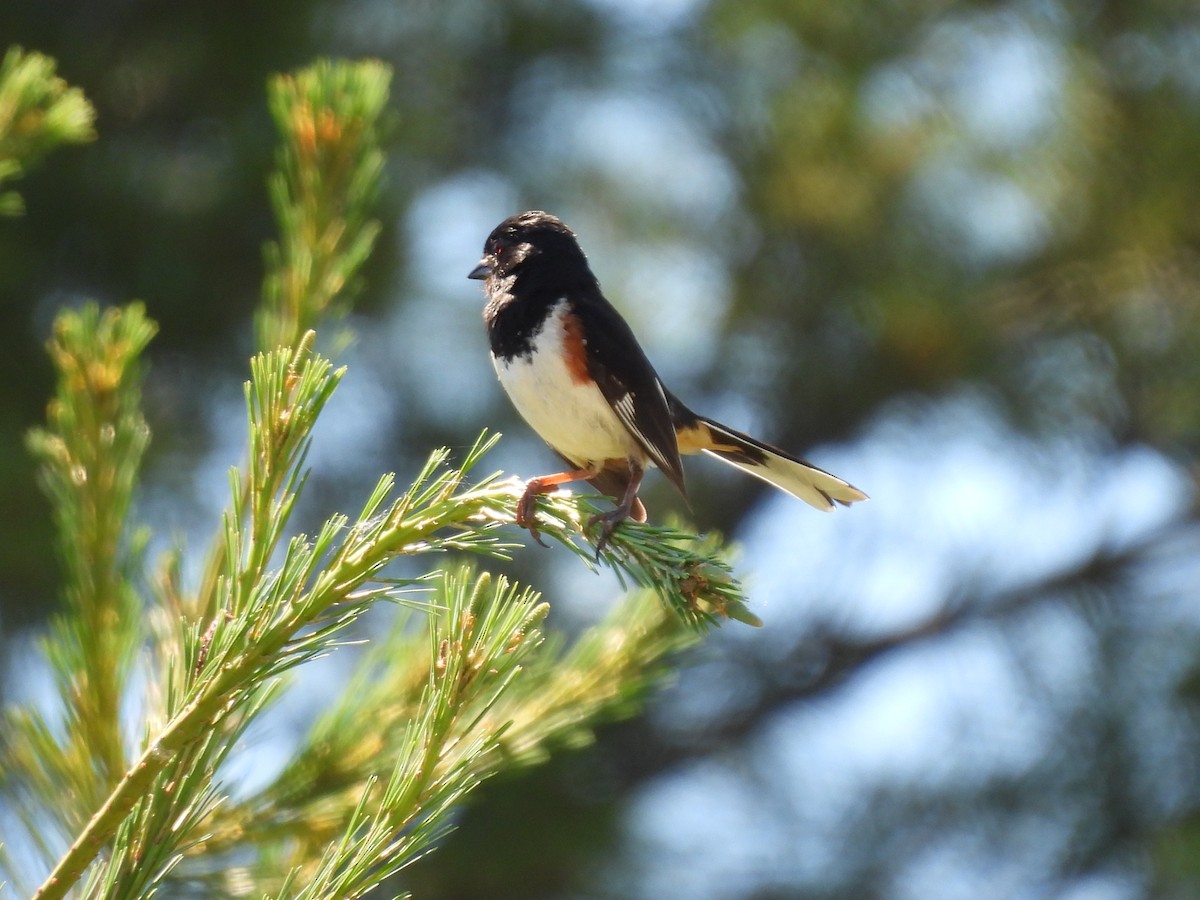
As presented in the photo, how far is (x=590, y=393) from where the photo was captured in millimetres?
2330

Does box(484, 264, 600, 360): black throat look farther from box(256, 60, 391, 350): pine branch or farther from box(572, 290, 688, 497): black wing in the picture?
box(256, 60, 391, 350): pine branch

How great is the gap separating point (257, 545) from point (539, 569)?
3015mm

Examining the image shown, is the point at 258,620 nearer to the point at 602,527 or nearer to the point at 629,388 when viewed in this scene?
the point at 602,527

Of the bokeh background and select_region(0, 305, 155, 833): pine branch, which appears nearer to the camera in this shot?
select_region(0, 305, 155, 833): pine branch

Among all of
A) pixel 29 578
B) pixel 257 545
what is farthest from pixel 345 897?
pixel 29 578

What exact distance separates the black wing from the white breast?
2cm

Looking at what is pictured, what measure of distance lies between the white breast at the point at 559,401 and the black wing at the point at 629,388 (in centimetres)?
2

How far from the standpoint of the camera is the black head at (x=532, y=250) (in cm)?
259

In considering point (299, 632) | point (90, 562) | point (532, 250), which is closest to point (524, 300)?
point (532, 250)

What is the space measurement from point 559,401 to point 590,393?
0.22 ft

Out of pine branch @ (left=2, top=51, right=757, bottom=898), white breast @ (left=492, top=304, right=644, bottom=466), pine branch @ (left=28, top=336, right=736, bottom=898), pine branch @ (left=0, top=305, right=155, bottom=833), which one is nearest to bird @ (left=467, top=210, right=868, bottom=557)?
white breast @ (left=492, top=304, right=644, bottom=466)

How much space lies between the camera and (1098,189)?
384cm

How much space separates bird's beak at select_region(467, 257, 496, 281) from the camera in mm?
2625

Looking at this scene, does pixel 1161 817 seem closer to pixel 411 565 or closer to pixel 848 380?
pixel 848 380
